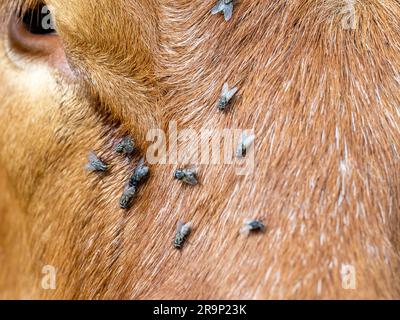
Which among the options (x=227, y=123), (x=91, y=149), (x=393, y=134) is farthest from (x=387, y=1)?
(x=91, y=149)

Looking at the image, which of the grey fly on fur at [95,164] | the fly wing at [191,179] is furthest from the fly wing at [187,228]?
the grey fly on fur at [95,164]

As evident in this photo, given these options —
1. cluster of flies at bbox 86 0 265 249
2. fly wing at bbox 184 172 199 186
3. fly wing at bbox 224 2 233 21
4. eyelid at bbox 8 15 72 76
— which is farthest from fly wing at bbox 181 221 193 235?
eyelid at bbox 8 15 72 76

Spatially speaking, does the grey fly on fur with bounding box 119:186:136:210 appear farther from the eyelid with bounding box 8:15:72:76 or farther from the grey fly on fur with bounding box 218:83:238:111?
the eyelid with bounding box 8:15:72:76

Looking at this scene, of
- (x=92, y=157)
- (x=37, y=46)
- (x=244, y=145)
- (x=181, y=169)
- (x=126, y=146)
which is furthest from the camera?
(x=37, y=46)

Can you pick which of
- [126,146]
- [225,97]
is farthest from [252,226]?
[126,146]

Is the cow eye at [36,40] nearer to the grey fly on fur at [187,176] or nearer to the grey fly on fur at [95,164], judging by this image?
the grey fly on fur at [95,164]

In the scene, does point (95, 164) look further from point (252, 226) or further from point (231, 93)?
point (252, 226)
